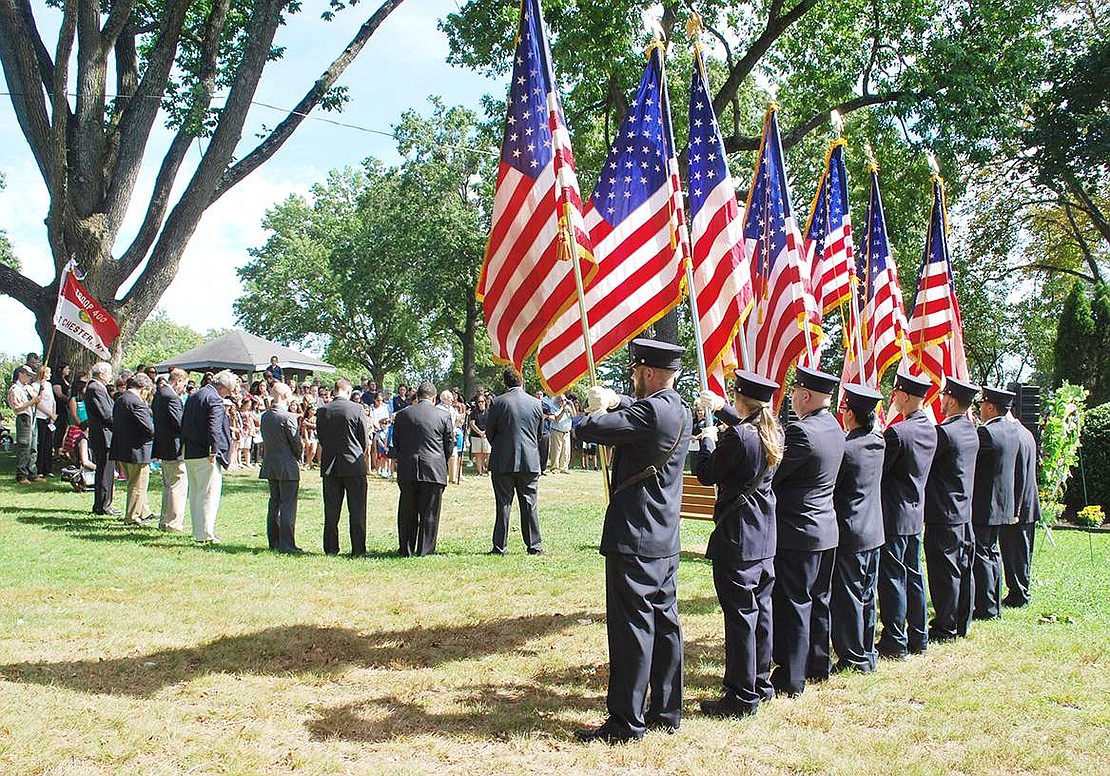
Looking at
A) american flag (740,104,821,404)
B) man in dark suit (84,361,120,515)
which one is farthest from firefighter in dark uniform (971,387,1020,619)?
man in dark suit (84,361,120,515)

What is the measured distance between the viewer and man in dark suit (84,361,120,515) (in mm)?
13422

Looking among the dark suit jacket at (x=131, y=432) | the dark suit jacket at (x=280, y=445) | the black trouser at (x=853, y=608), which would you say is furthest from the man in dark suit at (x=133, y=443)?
the black trouser at (x=853, y=608)

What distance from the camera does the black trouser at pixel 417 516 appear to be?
1113cm

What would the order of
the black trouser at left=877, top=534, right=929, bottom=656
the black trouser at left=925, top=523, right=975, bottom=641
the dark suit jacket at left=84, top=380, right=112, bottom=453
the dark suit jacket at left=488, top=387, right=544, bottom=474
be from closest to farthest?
the black trouser at left=877, top=534, right=929, bottom=656
the black trouser at left=925, top=523, right=975, bottom=641
the dark suit jacket at left=488, top=387, right=544, bottom=474
the dark suit jacket at left=84, top=380, right=112, bottom=453

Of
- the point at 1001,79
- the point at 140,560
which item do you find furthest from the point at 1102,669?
the point at 1001,79

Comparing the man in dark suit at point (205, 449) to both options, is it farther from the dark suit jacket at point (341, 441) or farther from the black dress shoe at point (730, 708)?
the black dress shoe at point (730, 708)

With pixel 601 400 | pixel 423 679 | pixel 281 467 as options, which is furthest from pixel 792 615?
pixel 281 467

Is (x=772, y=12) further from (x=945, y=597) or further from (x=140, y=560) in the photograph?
(x=140, y=560)

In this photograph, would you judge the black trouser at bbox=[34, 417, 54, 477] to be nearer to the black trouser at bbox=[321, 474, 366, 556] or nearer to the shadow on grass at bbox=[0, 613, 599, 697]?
the black trouser at bbox=[321, 474, 366, 556]

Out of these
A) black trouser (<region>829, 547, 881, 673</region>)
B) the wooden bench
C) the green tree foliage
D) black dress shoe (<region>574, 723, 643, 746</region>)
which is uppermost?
the green tree foliage

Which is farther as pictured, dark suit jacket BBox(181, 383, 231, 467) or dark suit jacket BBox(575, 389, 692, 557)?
dark suit jacket BBox(181, 383, 231, 467)

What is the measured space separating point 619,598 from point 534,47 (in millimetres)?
4258

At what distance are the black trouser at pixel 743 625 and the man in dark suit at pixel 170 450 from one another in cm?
878

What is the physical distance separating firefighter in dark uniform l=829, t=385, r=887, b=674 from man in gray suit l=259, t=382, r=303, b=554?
701 centimetres
